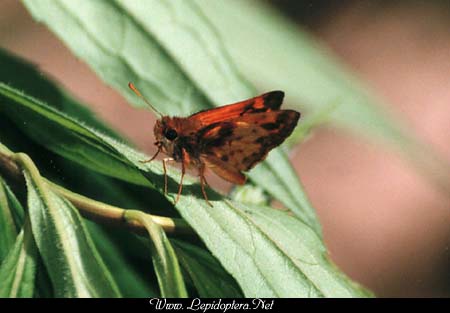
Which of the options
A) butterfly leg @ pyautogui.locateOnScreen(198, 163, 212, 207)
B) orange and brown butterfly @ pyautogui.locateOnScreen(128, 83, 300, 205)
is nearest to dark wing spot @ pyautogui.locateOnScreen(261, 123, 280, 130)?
orange and brown butterfly @ pyautogui.locateOnScreen(128, 83, 300, 205)

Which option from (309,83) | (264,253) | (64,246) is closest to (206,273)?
(264,253)

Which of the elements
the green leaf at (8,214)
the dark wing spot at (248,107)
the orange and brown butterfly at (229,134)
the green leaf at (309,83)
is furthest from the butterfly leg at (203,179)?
the green leaf at (309,83)

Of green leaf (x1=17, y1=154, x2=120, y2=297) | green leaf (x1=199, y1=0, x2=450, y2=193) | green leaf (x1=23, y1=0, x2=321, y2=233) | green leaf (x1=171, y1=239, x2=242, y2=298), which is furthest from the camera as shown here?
green leaf (x1=199, y1=0, x2=450, y2=193)

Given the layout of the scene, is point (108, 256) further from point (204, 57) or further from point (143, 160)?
point (204, 57)

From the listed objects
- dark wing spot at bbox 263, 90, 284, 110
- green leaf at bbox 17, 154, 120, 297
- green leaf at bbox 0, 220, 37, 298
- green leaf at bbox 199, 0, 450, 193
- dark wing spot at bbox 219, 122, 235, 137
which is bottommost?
green leaf at bbox 0, 220, 37, 298

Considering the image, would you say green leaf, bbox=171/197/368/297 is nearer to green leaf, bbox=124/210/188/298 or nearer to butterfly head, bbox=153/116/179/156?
green leaf, bbox=124/210/188/298

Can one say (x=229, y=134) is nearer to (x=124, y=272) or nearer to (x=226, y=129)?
(x=226, y=129)
